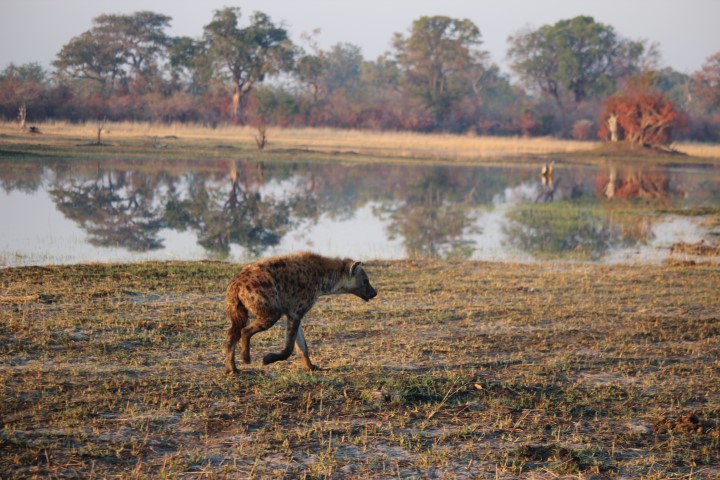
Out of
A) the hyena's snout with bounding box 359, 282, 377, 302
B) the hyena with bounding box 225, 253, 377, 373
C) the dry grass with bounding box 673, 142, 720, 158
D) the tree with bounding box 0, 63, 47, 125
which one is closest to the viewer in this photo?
the hyena with bounding box 225, 253, 377, 373

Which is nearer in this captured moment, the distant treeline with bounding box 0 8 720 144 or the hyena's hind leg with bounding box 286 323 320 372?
the hyena's hind leg with bounding box 286 323 320 372

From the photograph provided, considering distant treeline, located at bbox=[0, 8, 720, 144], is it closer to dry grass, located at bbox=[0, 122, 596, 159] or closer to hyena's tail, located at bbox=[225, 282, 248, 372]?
dry grass, located at bbox=[0, 122, 596, 159]

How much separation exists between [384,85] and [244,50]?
86.0ft

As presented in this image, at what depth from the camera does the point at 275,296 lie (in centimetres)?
656

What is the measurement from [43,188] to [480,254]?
43.2ft

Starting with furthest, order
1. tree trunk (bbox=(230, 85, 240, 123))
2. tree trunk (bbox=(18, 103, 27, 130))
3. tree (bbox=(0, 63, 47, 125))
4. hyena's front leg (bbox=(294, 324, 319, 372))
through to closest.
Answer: tree trunk (bbox=(230, 85, 240, 123)) < tree (bbox=(0, 63, 47, 125)) < tree trunk (bbox=(18, 103, 27, 130)) < hyena's front leg (bbox=(294, 324, 319, 372))

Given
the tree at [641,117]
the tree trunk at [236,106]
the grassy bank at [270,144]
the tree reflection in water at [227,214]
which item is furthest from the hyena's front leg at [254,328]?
the tree trunk at [236,106]

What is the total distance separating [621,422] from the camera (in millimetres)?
6180

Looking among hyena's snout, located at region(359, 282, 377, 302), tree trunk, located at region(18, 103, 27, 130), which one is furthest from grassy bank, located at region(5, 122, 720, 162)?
hyena's snout, located at region(359, 282, 377, 302)

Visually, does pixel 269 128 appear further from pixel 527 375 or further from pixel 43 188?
pixel 527 375

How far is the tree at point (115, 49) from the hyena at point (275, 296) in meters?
59.7

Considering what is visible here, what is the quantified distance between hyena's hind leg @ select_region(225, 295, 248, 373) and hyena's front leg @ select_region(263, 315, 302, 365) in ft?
0.91

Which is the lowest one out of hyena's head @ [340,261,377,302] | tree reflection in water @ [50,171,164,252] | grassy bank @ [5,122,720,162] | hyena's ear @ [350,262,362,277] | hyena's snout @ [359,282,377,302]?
tree reflection in water @ [50,171,164,252]

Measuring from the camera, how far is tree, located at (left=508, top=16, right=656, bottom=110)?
75375mm
